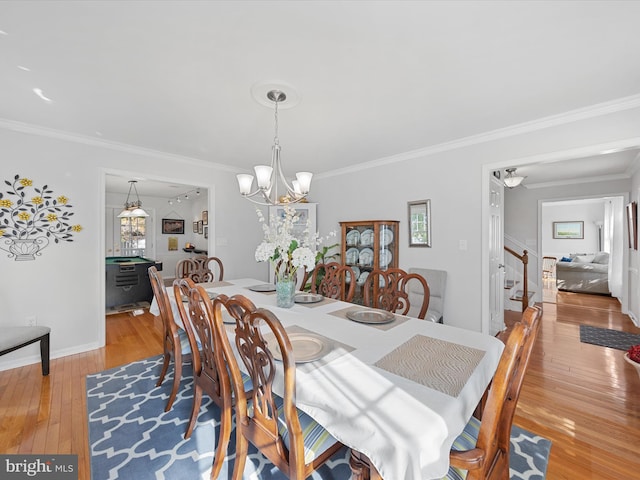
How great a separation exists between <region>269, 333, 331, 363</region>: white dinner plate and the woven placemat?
0.26 metres

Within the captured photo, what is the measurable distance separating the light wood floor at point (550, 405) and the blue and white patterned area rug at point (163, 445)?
78mm

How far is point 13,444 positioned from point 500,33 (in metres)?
3.64

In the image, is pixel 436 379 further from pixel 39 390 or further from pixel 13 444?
pixel 39 390

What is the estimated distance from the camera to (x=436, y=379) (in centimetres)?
104

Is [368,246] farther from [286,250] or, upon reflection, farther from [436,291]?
[286,250]

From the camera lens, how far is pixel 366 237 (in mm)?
3705

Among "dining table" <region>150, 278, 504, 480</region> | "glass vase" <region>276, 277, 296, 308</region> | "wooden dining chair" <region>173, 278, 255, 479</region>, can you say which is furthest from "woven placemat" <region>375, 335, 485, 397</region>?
"glass vase" <region>276, 277, 296, 308</region>

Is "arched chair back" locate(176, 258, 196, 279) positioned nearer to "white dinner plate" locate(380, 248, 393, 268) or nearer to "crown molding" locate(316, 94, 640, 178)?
"white dinner plate" locate(380, 248, 393, 268)

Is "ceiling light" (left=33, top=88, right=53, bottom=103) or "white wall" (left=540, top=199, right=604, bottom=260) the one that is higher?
"ceiling light" (left=33, top=88, right=53, bottom=103)

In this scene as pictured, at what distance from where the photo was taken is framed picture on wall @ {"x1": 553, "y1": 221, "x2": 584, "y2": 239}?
8.55 meters

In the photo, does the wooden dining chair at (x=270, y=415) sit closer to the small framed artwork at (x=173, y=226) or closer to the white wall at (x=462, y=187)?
the white wall at (x=462, y=187)

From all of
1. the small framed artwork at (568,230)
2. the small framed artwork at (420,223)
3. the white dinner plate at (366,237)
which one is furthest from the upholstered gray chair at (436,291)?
the small framed artwork at (568,230)

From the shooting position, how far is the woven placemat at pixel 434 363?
3.35ft

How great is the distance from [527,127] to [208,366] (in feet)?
10.7
